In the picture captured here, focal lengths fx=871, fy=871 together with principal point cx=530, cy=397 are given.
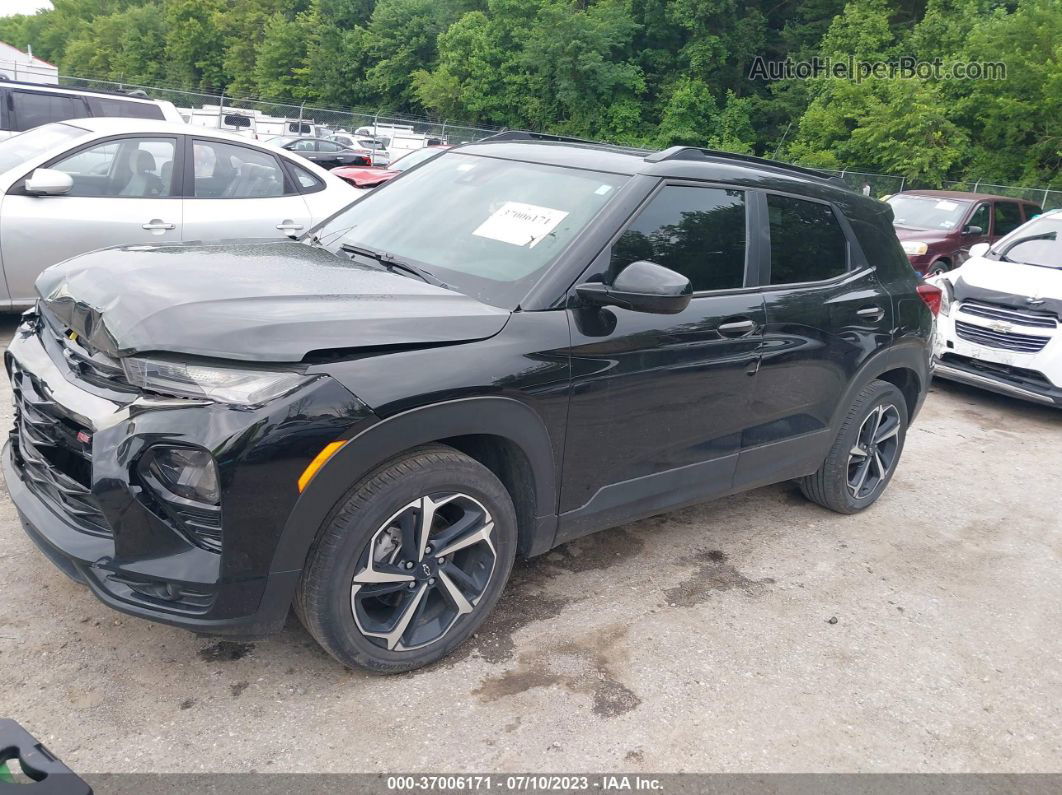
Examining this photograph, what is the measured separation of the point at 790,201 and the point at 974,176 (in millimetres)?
25660

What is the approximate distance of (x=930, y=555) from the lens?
4.46 metres

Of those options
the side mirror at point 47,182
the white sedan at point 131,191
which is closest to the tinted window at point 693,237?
the white sedan at point 131,191

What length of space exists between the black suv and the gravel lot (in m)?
0.29

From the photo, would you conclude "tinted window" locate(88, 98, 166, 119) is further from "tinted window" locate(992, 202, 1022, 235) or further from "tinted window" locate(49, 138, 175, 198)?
"tinted window" locate(992, 202, 1022, 235)

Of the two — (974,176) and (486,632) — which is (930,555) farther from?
(974,176)

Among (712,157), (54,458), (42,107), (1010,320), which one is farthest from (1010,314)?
(42,107)

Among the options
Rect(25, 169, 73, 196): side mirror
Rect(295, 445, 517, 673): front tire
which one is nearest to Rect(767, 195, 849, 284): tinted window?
Rect(295, 445, 517, 673): front tire

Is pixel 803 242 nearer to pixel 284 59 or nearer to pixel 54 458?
pixel 54 458

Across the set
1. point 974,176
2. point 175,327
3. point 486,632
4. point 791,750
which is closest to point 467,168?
point 175,327

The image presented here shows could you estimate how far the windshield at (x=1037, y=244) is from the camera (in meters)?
7.97

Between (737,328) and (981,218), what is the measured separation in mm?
11843

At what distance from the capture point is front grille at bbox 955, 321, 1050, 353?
7.15 metres

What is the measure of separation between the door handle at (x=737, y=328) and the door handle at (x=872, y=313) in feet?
2.90

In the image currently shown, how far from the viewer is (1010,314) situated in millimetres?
7387
